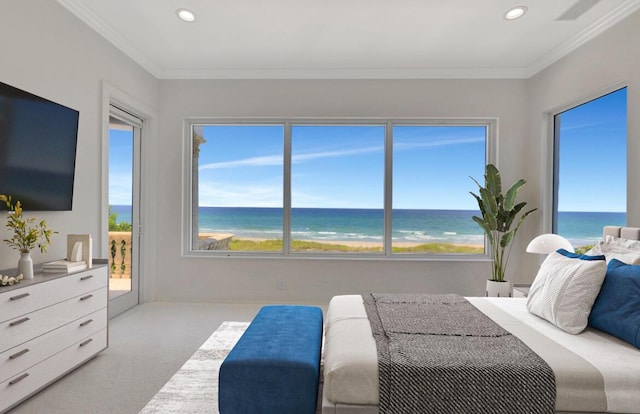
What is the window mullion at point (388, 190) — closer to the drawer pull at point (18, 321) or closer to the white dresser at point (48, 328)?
the white dresser at point (48, 328)

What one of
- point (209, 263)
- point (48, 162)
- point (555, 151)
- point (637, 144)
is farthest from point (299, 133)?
point (637, 144)

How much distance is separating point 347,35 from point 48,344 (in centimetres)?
340

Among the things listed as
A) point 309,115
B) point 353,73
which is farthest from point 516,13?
point 309,115

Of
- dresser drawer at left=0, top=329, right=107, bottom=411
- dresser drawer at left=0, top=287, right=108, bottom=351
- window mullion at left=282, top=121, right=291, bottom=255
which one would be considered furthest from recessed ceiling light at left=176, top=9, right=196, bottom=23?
dresser drawer at left=0, top=329, right=107, bottom=411

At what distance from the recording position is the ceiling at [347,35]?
9.70 ft

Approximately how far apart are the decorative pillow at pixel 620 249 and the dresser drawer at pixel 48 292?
136 inches

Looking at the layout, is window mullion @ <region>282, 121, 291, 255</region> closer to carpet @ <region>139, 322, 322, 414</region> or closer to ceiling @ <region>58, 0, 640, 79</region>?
ceiling @ <region>58, 0, 640, 79</region>

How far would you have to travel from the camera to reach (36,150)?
2465 millimetres

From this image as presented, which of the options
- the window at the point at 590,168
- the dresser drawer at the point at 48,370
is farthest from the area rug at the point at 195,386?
the window at the point at 590,168

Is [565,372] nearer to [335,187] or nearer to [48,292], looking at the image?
[48,292]

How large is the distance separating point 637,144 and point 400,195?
224 centimetres

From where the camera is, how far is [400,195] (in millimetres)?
4434

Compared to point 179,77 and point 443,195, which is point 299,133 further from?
point 443,195

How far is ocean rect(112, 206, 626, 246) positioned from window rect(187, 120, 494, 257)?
0.01m
